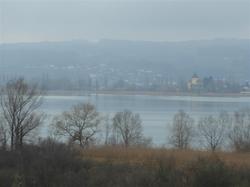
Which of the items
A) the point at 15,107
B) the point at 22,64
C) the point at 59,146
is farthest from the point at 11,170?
the point at 22,64

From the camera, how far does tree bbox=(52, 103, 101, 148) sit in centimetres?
3098

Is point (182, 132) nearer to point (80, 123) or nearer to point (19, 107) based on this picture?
point (80, 123)

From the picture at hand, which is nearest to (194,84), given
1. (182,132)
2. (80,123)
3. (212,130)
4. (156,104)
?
(156,104)

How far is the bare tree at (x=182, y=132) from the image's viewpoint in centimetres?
3875

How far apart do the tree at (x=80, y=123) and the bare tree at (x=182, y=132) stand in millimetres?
5916

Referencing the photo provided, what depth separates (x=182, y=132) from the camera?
41.1 metres

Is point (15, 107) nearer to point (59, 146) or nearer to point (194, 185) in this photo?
point (59, 146)

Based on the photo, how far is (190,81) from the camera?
103m

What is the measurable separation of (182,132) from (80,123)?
10.3 meters

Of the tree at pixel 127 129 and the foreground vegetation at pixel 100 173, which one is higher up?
the foreground vegetation at pixel 100 173

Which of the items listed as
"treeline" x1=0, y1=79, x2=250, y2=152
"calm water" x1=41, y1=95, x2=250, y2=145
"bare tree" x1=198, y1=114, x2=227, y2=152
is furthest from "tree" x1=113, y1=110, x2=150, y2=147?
"calm water" x1=41, y1=95, x2=250, y2=145

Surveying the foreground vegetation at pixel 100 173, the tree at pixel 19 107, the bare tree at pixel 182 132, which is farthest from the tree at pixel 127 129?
the foreground vegetation at pixel 100 173

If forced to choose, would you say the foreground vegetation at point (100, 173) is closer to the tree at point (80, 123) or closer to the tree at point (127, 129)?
the tree at point (80, 123)

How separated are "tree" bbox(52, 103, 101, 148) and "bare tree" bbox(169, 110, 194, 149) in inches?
233
